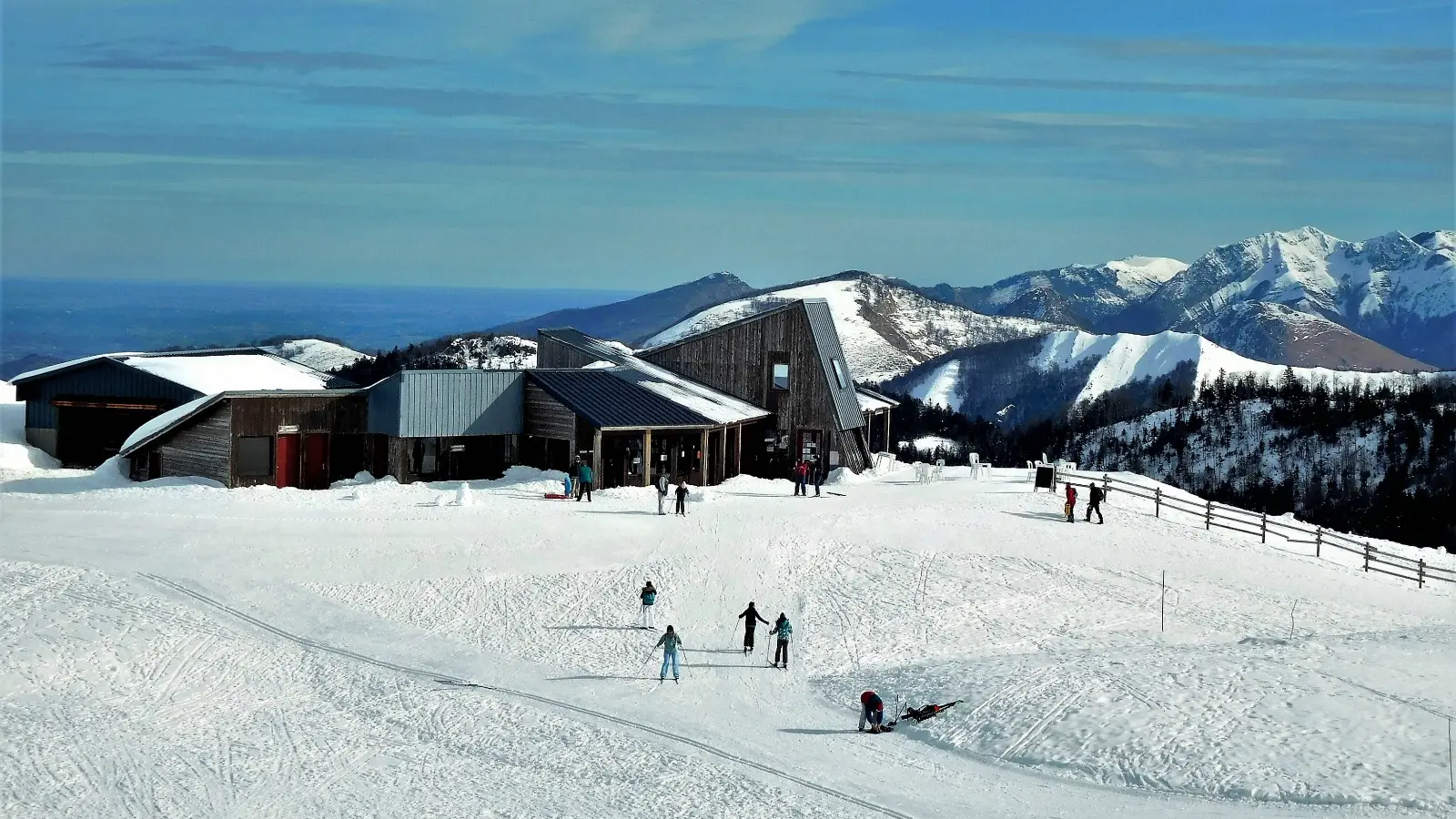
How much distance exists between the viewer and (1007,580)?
31.9m

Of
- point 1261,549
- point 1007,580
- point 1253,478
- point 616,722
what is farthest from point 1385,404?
point 616,722

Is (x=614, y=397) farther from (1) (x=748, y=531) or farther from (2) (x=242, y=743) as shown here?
(2) (x=242, y=743)

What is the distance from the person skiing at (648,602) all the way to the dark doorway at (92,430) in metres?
27.0

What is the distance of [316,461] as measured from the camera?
41.8 metres

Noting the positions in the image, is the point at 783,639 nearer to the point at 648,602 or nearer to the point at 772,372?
the point at 648,602

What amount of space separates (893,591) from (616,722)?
10093 mm

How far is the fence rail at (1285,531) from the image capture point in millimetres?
37656

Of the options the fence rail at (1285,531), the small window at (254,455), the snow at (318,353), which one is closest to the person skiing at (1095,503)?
the fence rail at (1285,531)

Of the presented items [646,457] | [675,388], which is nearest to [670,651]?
[646,457]

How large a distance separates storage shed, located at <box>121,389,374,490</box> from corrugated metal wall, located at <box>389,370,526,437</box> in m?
1.06

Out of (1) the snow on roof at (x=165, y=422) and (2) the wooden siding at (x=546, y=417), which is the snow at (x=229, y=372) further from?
(2) the wooden siding at (x=546, y=417)

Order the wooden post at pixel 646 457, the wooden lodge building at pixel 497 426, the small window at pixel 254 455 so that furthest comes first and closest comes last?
the small window at pixel 254 455
the wooden post at pixel 646 457
the wooden lodge building at pixel 497 426

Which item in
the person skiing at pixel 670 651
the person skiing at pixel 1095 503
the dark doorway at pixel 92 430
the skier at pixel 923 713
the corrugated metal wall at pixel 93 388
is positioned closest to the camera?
the skier at pixel 923 713

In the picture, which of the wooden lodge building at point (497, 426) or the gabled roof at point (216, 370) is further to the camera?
the gabled roof at point (216, 370)
